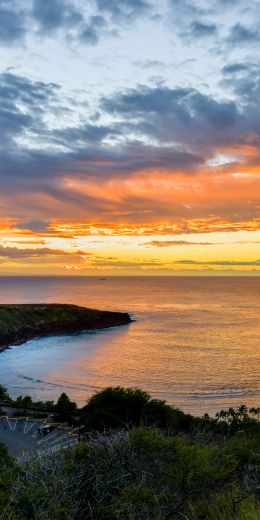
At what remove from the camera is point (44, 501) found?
12.0 meters

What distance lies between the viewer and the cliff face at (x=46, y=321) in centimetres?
10138

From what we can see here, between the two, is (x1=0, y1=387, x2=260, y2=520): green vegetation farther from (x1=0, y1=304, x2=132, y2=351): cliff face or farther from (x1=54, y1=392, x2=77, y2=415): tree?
(x1=0, y1=304, x2=132, y2=351): cliff face

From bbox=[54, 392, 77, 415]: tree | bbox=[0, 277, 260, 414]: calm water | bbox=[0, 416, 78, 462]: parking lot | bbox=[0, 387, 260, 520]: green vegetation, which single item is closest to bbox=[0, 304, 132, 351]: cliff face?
bbox=[0, 277, 260, 414]: calm water

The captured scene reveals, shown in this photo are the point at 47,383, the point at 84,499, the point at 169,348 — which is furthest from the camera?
the point at 169,348

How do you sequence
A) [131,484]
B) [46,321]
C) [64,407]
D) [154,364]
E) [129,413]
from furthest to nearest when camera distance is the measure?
1. [46,321]
2. [154,364]
3. [64,407]
4. [129,413]
5. [131,484]

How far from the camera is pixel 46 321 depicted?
379 ft

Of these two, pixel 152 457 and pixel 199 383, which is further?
pixel 199 383

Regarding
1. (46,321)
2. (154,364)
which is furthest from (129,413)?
(46,321)

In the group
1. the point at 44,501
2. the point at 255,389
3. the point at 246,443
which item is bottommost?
the point at 255,389

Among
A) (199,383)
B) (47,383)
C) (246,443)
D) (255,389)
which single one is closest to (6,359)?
(47,383)

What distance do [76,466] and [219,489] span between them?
451 centimetres

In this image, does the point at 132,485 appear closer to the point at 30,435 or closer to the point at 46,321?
the point at 30,435

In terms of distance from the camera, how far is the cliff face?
101375 mm

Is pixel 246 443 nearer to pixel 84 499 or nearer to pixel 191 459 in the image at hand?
pixel 191 459
